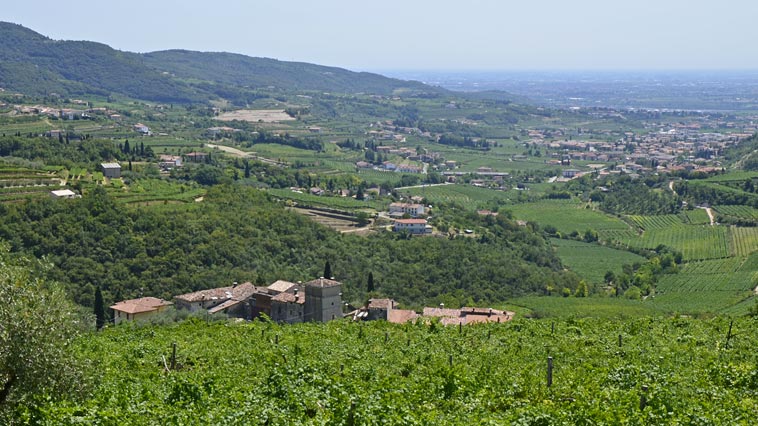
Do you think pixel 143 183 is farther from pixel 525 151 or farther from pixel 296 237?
pixel 525 151

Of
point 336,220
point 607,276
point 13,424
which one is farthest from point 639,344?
point 336,220

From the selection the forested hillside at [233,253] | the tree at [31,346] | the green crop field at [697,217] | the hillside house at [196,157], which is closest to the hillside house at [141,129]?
the hillside house at [196,157]

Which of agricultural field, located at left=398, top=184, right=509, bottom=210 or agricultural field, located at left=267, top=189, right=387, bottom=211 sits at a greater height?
agricultural field, located at left=267, top=189, right=387, bottom=211

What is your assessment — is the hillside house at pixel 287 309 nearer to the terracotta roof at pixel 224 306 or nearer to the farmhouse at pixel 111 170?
the terracotta roof at pixel 224 306

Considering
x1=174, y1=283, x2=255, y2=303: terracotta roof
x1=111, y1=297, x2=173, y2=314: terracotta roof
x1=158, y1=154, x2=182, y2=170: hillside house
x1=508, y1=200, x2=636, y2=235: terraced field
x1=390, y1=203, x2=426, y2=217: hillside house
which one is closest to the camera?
x1=111, y1=297, x2=173, y2=314: terracotta roof

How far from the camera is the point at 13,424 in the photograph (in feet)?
36.1

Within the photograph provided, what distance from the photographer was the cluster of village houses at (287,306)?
35.2 metres

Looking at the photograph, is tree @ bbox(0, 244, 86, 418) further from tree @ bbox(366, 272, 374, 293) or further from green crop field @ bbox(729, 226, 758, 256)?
→ green crop field @ bbox(729, 226, 758, 256)

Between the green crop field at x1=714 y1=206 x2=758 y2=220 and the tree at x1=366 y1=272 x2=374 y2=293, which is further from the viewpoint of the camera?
the green crop field at x1=714 y1=206 x2=758 y2=220

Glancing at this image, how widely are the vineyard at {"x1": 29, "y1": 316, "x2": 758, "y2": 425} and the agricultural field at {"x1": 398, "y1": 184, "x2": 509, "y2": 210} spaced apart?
2500 inches

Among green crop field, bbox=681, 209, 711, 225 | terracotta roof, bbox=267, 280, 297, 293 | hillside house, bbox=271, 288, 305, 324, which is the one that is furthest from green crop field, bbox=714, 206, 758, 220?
hillside house, bbox=271, 288, 305, 324

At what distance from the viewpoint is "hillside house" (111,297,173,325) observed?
116 feet

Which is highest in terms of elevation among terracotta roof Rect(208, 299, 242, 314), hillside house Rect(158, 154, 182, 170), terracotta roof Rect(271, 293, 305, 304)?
hillside house Rect(158, 154, 182, 170)

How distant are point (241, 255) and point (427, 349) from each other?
93.9 feet
